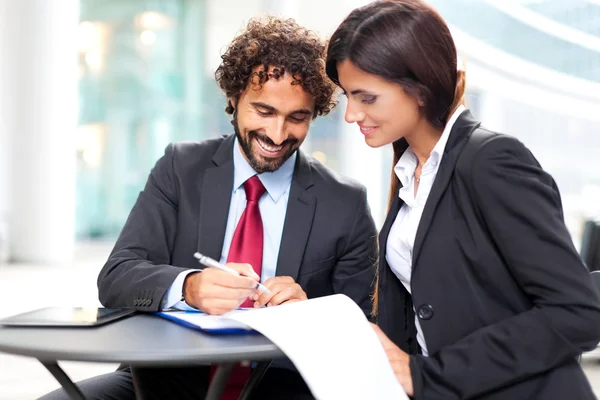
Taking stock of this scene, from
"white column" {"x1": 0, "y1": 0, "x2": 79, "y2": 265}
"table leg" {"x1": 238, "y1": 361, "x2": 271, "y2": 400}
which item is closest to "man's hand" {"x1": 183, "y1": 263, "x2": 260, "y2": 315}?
"table leg" {"x1": 238, "y1": 361, "x2": 271, "y2": 400}

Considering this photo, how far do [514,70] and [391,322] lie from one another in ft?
28.6

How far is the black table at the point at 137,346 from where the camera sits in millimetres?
1331

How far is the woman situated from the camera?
141 centimetres

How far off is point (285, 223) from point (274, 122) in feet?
0.99

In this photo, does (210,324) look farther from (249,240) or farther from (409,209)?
(249,240)

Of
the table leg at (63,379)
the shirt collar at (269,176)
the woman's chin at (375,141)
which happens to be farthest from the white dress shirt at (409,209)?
the table leg at (63,379)

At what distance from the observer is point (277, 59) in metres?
2.32

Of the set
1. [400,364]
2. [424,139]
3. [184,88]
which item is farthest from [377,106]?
[184,88]

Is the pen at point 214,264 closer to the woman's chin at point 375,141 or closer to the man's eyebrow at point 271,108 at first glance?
the woman's chin at point 375,141

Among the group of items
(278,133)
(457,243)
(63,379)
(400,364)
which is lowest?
(63,379)

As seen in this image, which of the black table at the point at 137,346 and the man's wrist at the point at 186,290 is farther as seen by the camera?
the man's wrist at the point at 186,290

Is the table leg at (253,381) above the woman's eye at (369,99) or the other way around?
the other way around

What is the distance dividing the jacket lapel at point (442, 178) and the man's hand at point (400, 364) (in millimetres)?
181

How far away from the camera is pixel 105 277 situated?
2051mm
